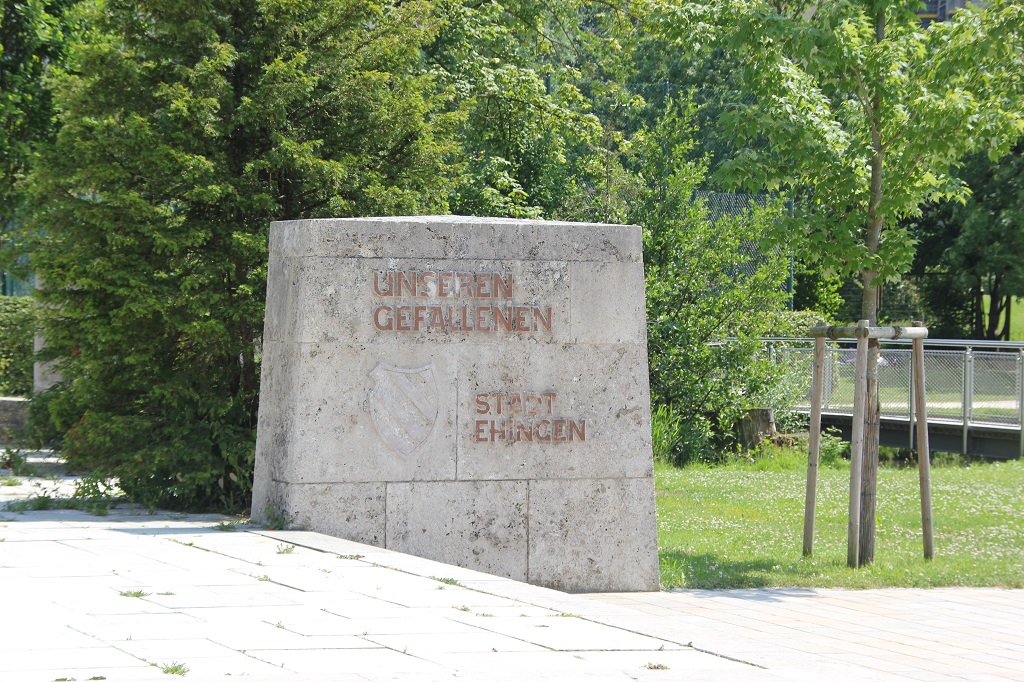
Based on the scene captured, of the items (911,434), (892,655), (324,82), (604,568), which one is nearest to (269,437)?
(604,568)

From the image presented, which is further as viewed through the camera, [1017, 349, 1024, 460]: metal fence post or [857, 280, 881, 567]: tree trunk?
[1017, 349, 1024, 460]: metal fence post

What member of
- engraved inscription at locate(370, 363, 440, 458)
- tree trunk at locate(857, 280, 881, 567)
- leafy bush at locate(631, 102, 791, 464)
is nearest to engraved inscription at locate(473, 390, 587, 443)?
engraved inscription at locate(370, 363, 440, 458)

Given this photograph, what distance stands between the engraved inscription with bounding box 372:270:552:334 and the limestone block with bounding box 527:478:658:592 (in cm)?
120

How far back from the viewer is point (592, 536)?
28.3 ft

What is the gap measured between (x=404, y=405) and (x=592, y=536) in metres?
1.69

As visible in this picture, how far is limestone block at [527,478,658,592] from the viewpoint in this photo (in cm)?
855

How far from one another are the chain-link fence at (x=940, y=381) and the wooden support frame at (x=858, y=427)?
391 inches

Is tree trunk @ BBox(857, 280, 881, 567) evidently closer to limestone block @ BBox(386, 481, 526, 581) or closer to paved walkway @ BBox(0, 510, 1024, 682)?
paved walkway @ BBox(0, 510, 1024, 682)

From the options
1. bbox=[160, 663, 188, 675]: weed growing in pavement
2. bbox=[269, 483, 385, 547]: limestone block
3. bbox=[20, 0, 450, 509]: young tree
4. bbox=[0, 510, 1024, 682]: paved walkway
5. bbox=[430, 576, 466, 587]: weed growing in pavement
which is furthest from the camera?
bbox=[20, 0, 450, 509]: young tree

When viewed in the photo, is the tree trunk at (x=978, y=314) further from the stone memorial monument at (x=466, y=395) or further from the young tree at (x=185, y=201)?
the stone memorial monument at (x=466, y=395)

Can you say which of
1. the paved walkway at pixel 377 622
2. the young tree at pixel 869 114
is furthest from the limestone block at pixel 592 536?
the young tree at pixel 869 114

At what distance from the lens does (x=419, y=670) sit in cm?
450

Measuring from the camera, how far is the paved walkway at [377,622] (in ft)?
15.0

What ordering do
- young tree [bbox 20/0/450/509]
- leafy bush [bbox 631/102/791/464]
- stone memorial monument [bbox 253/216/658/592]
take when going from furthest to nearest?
leafy bush [bbox 631/102/791/464], young tree [bbox 20/0/450/509], stone memorial monument [bbox 253/216/658/592]
